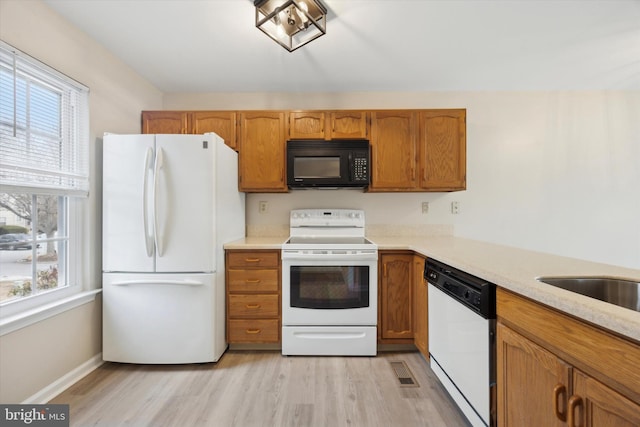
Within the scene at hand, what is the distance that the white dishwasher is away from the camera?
1.19 m

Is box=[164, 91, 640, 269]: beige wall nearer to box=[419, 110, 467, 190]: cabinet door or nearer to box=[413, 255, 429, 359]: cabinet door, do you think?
box=[419, 110, 467, 190]: cabinet door

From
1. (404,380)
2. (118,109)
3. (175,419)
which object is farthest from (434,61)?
(175,419)

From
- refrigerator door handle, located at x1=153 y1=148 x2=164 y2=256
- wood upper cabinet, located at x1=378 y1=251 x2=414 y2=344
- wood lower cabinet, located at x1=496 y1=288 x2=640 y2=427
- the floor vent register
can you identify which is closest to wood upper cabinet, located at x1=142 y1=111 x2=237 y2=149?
refrigerator door handle, located at x1=153 y1=148 x2=164 y2=256

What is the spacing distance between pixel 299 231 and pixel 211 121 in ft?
4.43

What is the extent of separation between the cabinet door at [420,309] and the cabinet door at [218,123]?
6.38 ft

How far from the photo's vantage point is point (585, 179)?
2.79 m

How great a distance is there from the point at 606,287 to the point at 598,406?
573mm

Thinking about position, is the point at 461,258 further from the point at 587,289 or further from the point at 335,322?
the point at 335,322

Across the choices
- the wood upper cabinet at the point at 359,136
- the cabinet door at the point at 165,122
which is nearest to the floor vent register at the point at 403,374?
the wood upper cabinet at the point at 359,136

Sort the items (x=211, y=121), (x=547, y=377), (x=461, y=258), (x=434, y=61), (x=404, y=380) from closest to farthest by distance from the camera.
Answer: (x=547, y=377), (x=461, y=258), (x=404, y=380), (x=434, y=61), (x=211, y=121)

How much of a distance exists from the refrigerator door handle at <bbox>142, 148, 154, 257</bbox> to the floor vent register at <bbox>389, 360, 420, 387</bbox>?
1.96 m

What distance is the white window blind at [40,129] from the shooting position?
147cm

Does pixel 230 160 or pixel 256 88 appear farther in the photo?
pixel 256 88

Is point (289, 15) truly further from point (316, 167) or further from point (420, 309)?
point (420, 309)
